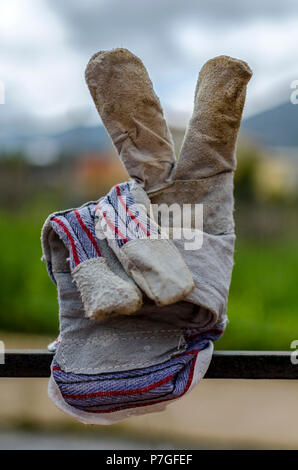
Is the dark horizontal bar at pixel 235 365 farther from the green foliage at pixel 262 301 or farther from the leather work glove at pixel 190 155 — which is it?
the green foliage at pixel 262 301

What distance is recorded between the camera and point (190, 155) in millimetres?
587

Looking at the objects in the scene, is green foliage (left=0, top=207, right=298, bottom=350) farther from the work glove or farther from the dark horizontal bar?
the work glove

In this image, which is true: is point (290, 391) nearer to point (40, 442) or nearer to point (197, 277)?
point (40, 442)

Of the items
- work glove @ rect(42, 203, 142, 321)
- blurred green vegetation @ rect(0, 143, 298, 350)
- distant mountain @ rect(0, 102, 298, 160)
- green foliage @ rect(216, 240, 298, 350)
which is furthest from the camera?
distant mountain @ rect(0, 102, 298, 160)

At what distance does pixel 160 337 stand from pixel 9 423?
1.79 meters

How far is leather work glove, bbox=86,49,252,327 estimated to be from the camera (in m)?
0.56

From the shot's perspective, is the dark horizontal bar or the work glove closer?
the work glove

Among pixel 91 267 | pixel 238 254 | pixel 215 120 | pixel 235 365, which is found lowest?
pixel 238 254

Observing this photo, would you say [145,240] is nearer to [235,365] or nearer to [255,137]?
[235,365]

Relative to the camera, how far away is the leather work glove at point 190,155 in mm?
558

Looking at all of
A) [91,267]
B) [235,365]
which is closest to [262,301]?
[235,365]

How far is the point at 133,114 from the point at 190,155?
0.07 m

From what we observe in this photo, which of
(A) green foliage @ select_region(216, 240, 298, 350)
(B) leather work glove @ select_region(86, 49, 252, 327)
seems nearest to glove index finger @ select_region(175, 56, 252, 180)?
(B) leather work glove @ select_region(86, 49, 252, 327)

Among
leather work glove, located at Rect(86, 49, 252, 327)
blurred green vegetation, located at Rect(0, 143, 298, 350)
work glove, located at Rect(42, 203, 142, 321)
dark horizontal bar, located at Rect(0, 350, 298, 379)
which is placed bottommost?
blurred green vegetation, located at Rect(0, 143, 298, 350)
